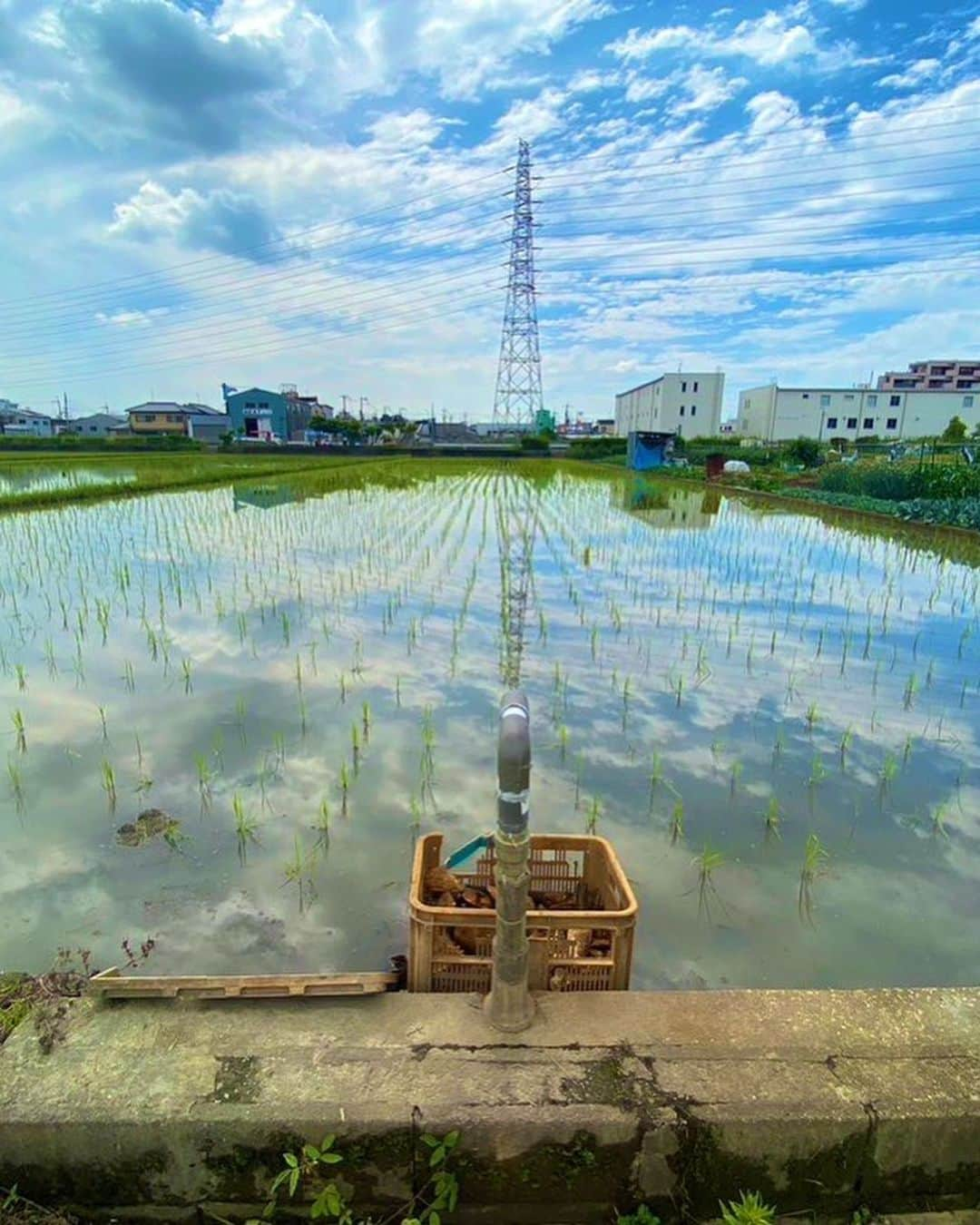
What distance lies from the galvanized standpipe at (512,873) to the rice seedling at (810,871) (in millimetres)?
1325

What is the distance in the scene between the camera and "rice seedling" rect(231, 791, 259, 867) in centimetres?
287

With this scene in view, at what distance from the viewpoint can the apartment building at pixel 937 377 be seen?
61.6m

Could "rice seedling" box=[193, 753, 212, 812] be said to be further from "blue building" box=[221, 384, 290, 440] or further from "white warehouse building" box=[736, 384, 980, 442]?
"blue building" box=[221, 384, 290, 440]

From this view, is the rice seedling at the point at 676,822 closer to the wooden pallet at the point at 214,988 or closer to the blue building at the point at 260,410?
the wooden pallet at the point at 214,988

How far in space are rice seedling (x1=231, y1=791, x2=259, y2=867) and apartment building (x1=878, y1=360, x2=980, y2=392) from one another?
7013cm

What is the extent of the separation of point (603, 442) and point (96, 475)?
29.5 m

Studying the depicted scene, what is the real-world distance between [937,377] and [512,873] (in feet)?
250

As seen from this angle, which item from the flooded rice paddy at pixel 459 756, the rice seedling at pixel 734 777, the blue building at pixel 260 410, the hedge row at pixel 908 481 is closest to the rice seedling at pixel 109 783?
the flooded rice paddy at pixel 459 756

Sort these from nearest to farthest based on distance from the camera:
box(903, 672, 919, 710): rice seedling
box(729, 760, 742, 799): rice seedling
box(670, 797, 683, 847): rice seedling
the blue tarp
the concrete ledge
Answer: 1. the concrete ledge
2. box(670, 797, 683, 847): rice seedling
3. box(729, 760, 742, 799): rice seedling
4. box(903, 672, 919, 710): rice seedling
5. the blue tarp

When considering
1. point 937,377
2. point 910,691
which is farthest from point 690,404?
point 910,691

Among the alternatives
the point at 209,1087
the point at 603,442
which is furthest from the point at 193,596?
the point at 603,442

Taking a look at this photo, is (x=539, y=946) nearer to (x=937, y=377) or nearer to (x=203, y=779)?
(x=203, y=779)

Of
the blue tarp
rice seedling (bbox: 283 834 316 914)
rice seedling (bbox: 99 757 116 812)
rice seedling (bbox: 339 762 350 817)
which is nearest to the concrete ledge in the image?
rice seedling (bbox: 283 834 316 914)

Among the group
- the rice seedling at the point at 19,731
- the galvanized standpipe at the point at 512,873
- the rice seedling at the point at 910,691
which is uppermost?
the galvanized standpipe at the point at 512,873
